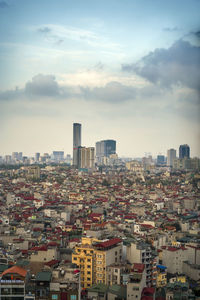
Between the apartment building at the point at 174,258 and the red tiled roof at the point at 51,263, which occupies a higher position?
the red tiled roof at the point at 51,263

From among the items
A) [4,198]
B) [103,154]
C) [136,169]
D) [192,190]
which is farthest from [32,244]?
[103,154]

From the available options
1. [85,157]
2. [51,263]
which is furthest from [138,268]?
[85,157]

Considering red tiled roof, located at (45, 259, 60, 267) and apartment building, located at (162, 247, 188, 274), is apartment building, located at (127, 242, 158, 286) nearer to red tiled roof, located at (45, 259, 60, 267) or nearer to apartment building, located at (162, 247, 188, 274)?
apartment building, located at (162, 247, 188, 274)

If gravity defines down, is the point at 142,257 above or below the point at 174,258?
above

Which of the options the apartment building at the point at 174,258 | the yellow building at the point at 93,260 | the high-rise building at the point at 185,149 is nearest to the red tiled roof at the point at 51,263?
the yellow building at the point at 93,260

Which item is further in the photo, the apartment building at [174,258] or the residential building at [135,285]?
the apartment building at [174,258]

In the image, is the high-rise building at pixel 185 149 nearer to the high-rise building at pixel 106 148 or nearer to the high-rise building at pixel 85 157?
the high-rise building at pixel 85 157

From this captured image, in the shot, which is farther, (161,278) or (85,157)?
(85,157)

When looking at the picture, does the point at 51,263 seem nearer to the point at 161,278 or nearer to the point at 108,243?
the point at 108,243

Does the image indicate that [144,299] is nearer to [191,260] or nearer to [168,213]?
[191,260]
